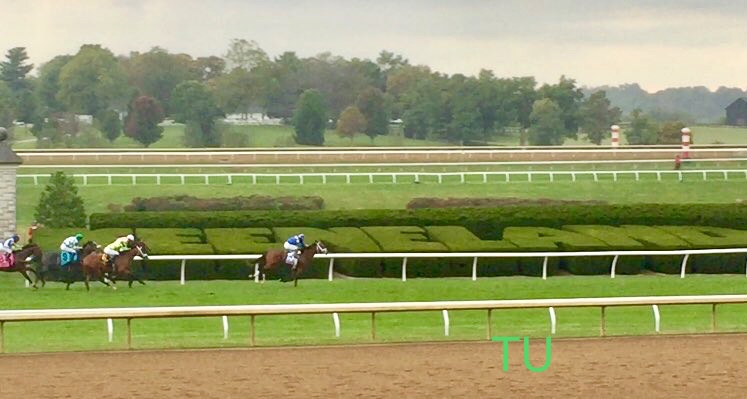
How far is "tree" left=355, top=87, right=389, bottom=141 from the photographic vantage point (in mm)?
60688

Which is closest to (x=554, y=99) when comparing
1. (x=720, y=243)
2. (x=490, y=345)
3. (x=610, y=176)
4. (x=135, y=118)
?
(x=135, y=118)

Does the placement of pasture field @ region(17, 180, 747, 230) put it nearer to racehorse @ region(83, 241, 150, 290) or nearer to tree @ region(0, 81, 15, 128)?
racehorse @ region(83, 241, 150, 290)

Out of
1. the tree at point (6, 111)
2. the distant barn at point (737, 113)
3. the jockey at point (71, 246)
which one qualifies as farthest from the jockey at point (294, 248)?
the distant barn at point (737, 113)

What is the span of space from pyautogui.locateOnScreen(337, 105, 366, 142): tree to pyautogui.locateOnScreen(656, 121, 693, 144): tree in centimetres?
1105

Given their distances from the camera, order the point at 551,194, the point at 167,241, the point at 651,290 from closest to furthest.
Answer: the point at 651,290 < the point at 167,241 < the point at 551,194

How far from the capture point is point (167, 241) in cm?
2152

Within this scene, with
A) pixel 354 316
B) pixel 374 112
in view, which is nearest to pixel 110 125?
pixel 374 112

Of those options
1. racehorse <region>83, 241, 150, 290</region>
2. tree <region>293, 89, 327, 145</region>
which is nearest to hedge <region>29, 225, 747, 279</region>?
racehorse <region>83, 241, 150, 290</region>

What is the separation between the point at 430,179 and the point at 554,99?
30199mm

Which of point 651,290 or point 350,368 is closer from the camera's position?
point 350,368

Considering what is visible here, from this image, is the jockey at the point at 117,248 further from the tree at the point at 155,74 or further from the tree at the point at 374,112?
the tree at the point at 155,74

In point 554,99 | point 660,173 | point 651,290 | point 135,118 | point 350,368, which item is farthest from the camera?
point 554,99

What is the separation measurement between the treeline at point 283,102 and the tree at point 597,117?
0.05m

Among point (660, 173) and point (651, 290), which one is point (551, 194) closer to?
point (660, 173)
